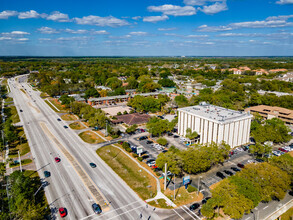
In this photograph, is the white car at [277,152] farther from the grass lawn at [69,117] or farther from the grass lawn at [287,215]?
the grass lawn at [69,117]

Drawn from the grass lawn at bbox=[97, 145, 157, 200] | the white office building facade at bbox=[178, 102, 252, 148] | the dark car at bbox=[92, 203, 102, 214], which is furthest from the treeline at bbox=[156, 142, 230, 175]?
the dark car at bbox=[92, 203, 102, 214]

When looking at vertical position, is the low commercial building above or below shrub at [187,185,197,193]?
above

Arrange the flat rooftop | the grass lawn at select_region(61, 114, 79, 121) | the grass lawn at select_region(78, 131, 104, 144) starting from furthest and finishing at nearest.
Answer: the grass lawn at select_region(61, 114, 79, 121)
the grass lawn at select_region(78, 131, 104, 144)
the flat rooftop

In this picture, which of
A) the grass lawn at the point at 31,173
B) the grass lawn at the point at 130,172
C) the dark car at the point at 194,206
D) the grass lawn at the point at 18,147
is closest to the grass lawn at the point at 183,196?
the dark car at the point at 194,206

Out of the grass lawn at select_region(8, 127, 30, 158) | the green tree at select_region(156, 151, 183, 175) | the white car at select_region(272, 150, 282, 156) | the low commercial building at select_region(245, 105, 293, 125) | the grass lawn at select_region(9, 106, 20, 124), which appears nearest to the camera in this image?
the green tree at select_region(156, 151, 183, 175)

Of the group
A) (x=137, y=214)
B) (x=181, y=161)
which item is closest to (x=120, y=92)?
(x=181, y=161)

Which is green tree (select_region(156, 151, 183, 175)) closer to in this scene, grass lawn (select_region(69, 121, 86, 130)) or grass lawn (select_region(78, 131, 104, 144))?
grass lawn (select_region(78, 131, 104, 144))

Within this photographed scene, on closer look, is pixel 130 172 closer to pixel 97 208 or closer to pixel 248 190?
pixel 97 208
